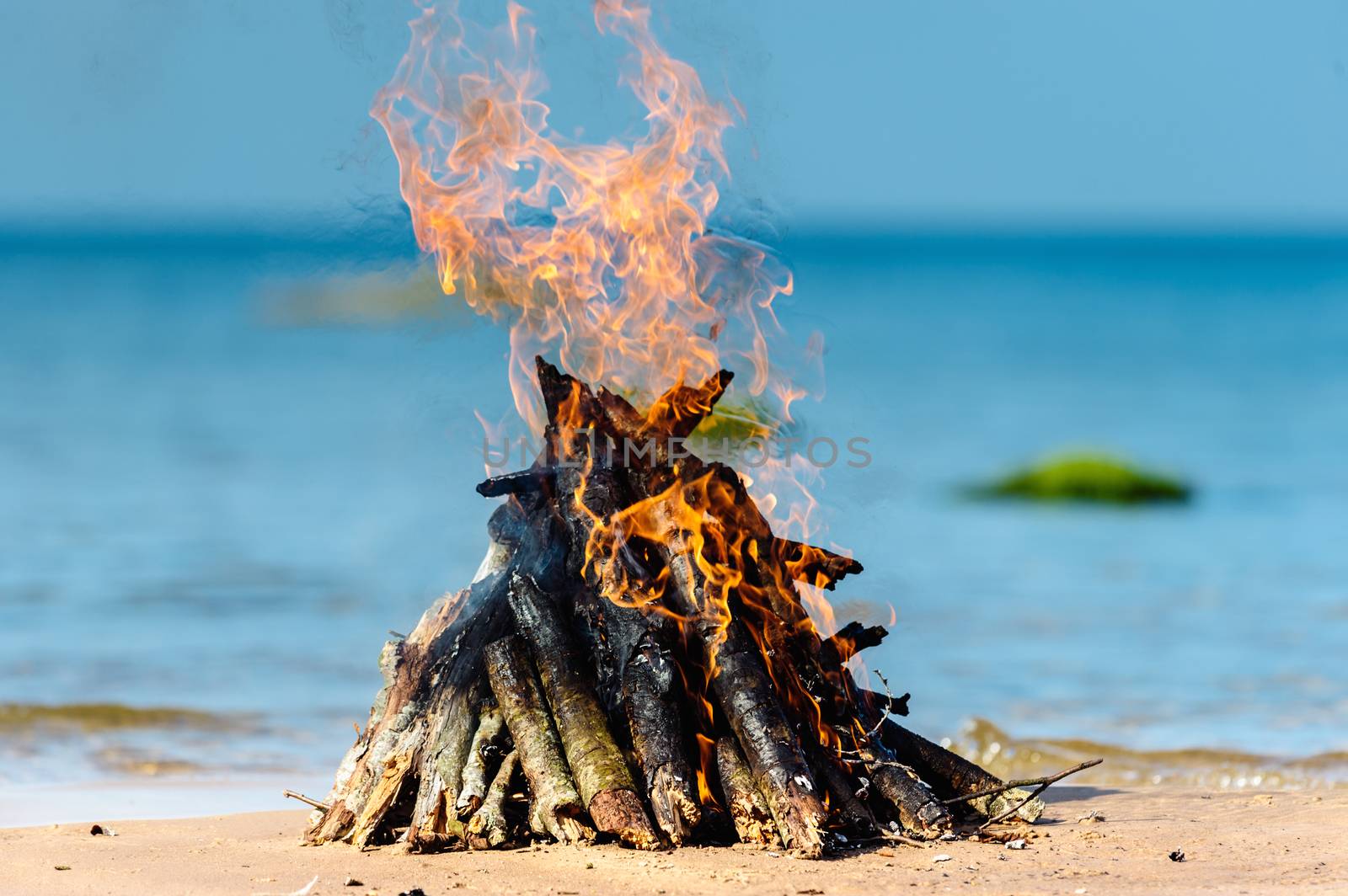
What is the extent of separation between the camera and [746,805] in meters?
6.91

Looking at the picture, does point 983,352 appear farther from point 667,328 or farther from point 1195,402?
point 667,328

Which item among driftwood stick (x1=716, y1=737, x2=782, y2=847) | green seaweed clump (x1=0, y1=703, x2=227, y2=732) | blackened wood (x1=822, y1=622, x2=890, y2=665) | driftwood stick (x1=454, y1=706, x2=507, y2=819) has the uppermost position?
green seaweed clump (x1=0, y1=703, x2=227, y2=732)

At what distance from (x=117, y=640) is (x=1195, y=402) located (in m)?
35.2

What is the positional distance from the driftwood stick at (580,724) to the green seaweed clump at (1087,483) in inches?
703

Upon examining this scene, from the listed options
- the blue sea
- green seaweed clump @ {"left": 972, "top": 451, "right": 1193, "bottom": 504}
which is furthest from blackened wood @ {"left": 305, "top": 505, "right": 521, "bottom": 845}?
green seaweed clump @ {"left": 972, "top": 451, "right": 1193, "bottom": 504}

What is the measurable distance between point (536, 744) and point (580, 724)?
0.68 ft

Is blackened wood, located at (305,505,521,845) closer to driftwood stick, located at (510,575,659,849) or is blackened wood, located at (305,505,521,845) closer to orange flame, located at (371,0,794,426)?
driftwood stick, located at (510,575,659,849)

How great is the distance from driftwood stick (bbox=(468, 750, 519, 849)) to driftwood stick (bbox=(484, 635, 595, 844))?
7cm

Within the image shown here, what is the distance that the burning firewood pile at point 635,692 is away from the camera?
6910 mm

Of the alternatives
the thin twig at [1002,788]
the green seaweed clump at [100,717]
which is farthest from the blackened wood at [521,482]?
the green seaweed clump at [100,717]

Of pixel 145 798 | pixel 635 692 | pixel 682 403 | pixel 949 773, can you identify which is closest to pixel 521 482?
pixel 682 403

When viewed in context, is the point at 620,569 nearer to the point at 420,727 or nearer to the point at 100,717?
the point at 420,727

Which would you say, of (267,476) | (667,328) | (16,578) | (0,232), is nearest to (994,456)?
(267,476)

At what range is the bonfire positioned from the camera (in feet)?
22.9
